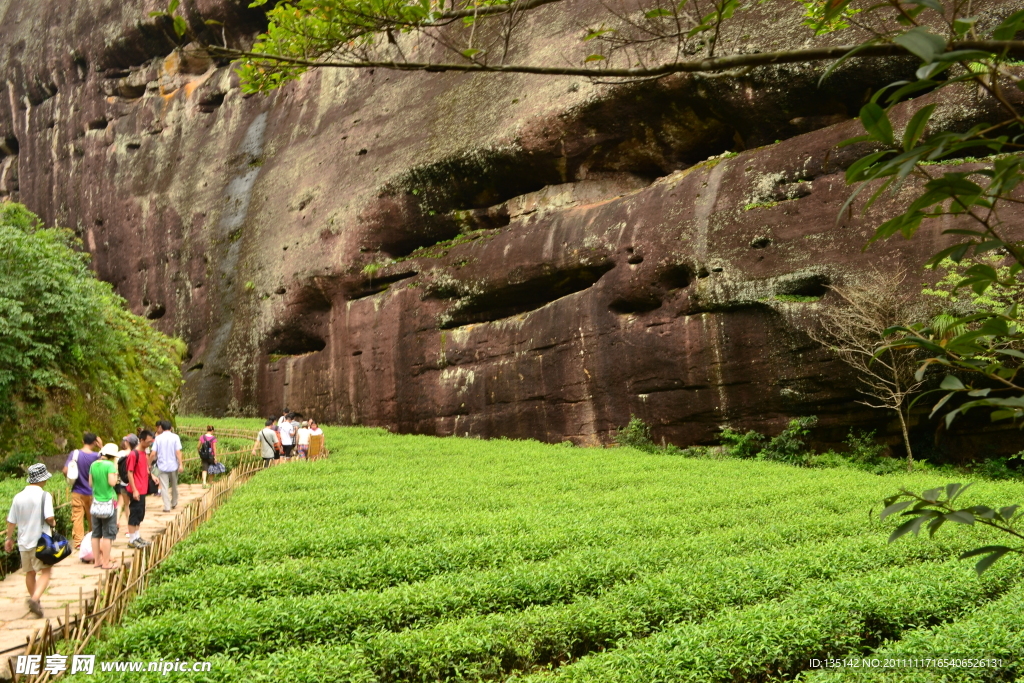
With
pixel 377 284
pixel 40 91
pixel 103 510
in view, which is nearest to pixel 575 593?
pixel 103 510

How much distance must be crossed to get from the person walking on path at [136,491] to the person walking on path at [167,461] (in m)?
1.70

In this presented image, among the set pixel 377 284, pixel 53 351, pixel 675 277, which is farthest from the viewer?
pixel 377 284

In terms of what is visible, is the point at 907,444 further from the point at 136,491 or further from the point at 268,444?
the point at 268,444

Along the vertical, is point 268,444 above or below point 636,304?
below

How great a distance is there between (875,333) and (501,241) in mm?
10366

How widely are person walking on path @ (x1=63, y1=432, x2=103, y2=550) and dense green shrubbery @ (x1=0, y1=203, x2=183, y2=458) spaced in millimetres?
6002

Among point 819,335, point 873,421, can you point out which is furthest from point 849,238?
point 873,421

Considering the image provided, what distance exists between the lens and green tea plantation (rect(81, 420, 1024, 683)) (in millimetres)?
5215

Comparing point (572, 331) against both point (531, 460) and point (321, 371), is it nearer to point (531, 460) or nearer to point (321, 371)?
point (531, 460)

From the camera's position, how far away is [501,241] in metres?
21.1

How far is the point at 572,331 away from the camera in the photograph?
728 inches

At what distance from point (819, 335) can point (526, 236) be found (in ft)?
27.7

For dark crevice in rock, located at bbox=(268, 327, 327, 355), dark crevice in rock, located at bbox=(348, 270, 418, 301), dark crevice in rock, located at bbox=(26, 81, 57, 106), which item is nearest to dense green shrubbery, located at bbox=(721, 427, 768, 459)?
dark crevice in rock, located at bbox=(348, 270, 418, 301)

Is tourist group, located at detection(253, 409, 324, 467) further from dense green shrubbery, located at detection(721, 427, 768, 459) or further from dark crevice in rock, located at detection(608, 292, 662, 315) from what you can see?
dense green shrubbery, located at detection(721, 427, 768, 459)
